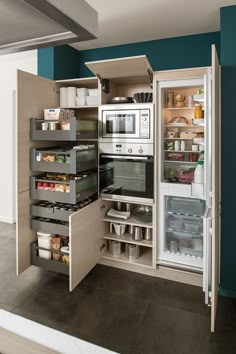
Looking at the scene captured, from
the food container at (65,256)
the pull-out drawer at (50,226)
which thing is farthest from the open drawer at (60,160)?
the food container at (65,256)

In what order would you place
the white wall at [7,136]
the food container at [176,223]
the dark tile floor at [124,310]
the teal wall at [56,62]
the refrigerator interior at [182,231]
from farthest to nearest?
the white wall at [7,136] < the teal wall at [56,62] < the food container at [176,223] < the refrigerator interior at [182,231] < the dark tile floor at [124,310]

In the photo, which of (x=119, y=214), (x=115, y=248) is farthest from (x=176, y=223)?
(x=115, y=248)

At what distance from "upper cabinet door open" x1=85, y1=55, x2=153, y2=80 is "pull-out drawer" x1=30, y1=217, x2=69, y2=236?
1466 millimetres

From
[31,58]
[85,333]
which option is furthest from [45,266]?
[31,58]

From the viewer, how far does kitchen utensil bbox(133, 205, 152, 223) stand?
2707 mm

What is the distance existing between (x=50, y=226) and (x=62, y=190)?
14.3 inches

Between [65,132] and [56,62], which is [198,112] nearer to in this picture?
[65,132]

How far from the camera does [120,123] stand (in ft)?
8.21

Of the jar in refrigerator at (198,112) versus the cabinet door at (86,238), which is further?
the jar in refrigerator at (198,112)

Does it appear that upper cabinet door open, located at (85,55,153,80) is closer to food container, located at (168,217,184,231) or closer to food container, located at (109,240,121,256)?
food container, located at (168,217,184,231)

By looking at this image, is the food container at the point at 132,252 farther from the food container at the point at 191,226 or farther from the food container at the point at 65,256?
the food container at the point at 65,256

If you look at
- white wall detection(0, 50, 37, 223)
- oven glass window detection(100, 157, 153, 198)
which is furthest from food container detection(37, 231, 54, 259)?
white wall detection(0, 50, 37, 223)

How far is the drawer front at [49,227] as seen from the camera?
2346mm

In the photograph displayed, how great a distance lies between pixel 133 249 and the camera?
2686 millimetres
